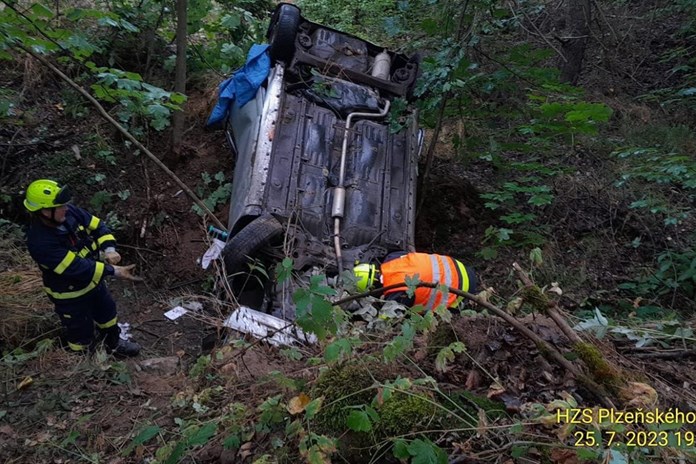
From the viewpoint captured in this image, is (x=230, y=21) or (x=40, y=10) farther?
(x=230, y=21)

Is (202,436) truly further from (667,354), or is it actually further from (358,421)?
(667,354)

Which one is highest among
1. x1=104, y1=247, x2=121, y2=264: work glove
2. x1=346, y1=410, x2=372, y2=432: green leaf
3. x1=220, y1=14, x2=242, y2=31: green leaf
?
x1=220, y1=14, x2=242, y2=31: green leaf

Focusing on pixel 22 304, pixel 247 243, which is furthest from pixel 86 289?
pixel 247 243

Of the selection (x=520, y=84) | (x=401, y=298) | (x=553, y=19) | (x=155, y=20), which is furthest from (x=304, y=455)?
(x=553, y=19)

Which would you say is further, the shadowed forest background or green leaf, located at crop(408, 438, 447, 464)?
the shadowed forest background

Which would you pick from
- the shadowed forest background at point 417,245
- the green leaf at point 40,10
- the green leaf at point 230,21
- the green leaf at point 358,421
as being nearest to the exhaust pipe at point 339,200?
the shadowed forest background at point 417,245

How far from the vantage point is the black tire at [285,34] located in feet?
16.8

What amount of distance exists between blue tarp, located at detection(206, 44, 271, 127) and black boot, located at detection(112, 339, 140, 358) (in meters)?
2.68

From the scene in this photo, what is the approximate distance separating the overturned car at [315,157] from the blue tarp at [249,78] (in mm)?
12

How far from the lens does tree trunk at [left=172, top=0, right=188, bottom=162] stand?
538 cm

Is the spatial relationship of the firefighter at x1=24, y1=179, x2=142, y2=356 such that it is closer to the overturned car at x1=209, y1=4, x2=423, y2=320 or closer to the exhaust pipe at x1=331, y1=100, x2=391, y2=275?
the overturned car at x1=209, y1=4, x2=423, y2=320

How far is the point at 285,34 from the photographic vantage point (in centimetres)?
515

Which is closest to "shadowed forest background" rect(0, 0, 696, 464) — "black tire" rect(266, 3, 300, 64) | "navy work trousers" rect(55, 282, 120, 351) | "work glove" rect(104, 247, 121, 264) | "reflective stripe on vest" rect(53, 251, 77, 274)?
"navy work trousers" rect(55, 282, 120, 351)

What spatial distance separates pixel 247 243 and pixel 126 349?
4.79ft
